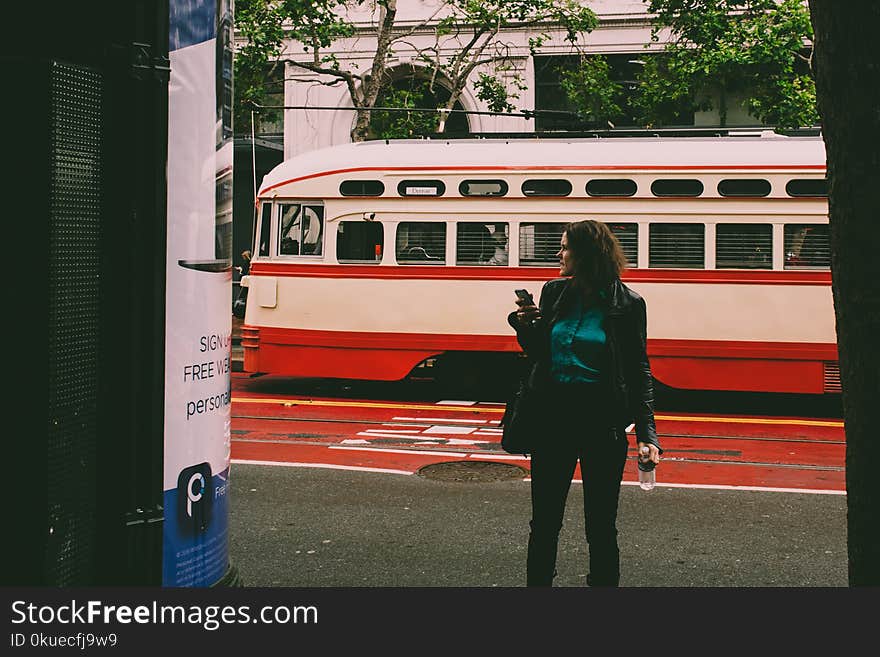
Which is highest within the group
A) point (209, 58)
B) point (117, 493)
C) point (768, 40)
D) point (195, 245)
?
point (768, 40)

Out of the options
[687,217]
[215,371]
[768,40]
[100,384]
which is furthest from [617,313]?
[768,40]

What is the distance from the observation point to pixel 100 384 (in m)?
3.56

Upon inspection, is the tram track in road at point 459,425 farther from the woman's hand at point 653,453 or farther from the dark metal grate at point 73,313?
the dark metal grate at point 73,313

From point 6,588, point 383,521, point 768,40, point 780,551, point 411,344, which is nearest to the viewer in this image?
point 6,588

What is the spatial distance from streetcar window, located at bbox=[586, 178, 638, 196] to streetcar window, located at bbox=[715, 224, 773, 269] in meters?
1.06

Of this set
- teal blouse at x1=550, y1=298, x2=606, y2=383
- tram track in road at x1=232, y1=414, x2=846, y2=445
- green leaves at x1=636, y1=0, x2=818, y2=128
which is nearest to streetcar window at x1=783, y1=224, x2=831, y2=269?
tram track in road at x1=232, y1=414, x2=846, y2=445

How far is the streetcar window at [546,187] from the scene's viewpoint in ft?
39.8

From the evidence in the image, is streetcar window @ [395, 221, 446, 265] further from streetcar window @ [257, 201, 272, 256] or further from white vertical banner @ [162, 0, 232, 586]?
white vertical banner @ [162, 0, 232, 586]

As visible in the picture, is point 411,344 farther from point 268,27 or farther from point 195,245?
point 195,245

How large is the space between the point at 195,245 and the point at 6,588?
4.30ft

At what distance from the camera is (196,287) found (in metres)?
3.80

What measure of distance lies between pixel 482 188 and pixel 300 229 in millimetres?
2367

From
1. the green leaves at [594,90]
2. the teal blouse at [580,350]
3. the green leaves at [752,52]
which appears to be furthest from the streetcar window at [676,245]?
the teal blouse at [580,350]

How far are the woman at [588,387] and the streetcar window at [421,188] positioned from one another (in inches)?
315
